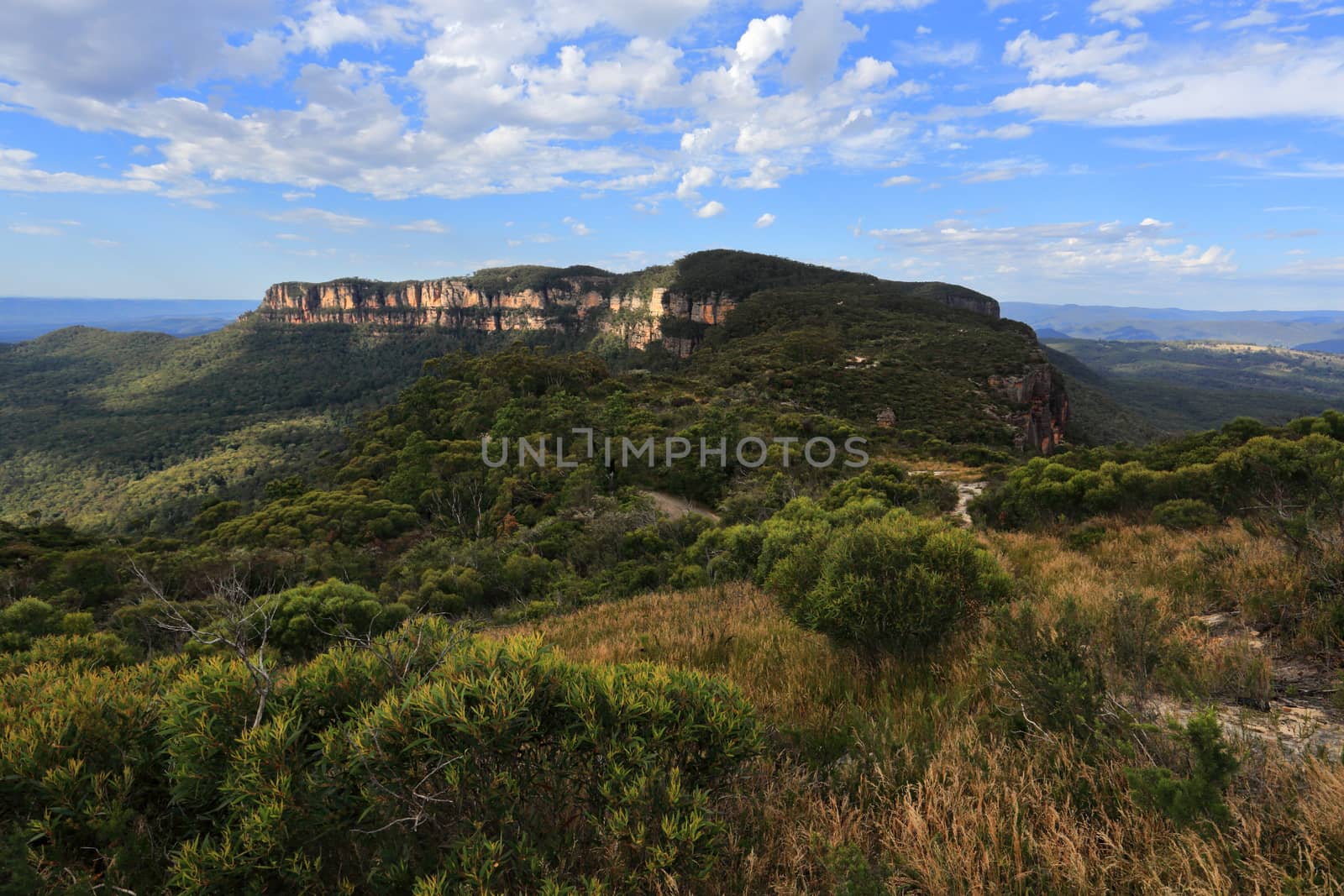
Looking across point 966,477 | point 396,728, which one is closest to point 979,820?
point 396,728

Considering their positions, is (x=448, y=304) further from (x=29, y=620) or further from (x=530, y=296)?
(x=29, y=620)

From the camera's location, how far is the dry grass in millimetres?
1956

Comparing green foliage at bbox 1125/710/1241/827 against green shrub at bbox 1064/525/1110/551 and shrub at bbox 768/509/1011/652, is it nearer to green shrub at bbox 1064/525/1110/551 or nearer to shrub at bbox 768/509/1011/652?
shrub at bbox 768/509/1011/652

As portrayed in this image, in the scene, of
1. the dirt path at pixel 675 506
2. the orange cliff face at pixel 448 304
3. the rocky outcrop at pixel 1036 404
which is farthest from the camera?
the orange cliff face at pixel 448 304

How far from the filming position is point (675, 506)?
79.4ft

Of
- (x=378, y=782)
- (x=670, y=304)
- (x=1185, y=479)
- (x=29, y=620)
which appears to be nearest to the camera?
(x=378, y=782)

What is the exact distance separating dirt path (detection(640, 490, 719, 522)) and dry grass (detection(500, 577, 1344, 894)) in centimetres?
1826

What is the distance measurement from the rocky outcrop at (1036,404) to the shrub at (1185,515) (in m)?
34.6

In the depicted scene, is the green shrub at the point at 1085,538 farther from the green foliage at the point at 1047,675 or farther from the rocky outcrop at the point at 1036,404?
the rocky outcrop at the point at 1036,404

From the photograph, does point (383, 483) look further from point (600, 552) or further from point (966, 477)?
point (966, 477)

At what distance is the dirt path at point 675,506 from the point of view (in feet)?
74.6

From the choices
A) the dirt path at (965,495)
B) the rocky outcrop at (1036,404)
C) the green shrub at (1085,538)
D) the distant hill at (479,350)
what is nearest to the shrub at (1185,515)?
the green shrub at (1085,538)

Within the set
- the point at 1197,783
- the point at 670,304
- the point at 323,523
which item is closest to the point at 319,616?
the point at 1197,783

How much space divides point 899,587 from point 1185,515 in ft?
26.0
